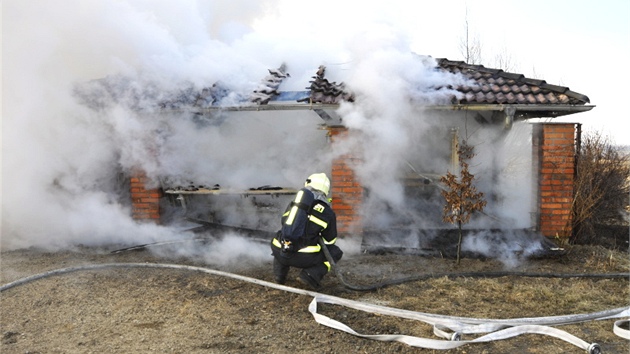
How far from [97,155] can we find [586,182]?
928 centimetres

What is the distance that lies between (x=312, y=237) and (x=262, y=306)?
1007 mm

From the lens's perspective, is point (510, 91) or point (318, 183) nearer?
point (318, 183)

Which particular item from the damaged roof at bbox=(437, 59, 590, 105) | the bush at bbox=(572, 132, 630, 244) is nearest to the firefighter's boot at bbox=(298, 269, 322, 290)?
the damaged roof at bbox=(437, 59, 590, 105)

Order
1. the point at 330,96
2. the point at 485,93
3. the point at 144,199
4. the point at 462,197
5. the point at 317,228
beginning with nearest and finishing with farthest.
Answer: the point at 317,228, the point at 462,197, the point at 485,93, the point at 330,96, the point at 144,199

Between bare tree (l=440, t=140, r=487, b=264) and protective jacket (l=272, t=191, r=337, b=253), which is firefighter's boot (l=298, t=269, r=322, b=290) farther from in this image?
bare tree (l=440, t=140, r=487, b=264)

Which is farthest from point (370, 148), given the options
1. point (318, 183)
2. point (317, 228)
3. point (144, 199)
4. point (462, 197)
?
point (144, 199)

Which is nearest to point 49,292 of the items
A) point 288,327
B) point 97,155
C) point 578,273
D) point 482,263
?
point 288,327

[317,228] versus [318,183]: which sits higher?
[318,183]

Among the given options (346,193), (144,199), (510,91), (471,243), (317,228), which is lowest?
(471,243)

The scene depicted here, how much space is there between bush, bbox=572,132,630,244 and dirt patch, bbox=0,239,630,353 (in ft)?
3.38

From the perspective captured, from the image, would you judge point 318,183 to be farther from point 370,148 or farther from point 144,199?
point 144,199

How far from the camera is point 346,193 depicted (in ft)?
27.0

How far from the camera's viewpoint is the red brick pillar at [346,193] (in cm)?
820

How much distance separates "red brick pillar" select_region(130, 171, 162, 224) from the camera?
895 cm
